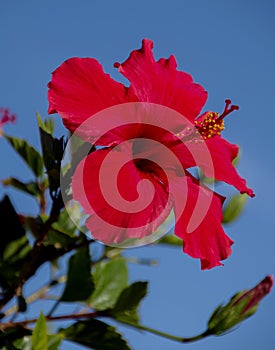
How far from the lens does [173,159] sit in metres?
1.04

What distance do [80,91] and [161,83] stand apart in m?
0.16

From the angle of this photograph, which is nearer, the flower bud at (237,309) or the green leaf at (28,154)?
the flower bud at (237,309)

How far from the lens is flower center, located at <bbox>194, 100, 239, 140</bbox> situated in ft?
3.48

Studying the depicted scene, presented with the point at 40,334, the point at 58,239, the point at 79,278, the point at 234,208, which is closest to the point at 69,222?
the point at 58,239

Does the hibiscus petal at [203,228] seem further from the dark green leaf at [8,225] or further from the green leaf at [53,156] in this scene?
the dark green leaf at [8,225]

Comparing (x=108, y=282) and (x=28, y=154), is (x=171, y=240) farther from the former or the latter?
(x=28, y=154)

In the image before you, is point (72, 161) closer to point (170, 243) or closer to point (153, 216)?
point (153, 216)

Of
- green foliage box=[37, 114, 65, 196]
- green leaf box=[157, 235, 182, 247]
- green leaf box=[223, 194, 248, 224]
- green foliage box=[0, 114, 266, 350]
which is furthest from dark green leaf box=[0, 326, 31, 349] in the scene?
green leaf box=[223, 194, 248, 224]

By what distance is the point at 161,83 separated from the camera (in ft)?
3.36

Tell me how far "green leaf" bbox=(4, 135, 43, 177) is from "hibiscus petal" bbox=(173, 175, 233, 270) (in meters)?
0.40

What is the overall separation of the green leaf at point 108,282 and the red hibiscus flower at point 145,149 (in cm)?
40

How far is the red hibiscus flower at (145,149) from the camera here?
0.92 metres

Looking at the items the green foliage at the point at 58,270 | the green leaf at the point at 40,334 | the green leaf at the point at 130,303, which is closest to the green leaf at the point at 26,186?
the green foliage at the point at 58,270

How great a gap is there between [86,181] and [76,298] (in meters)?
0.45
